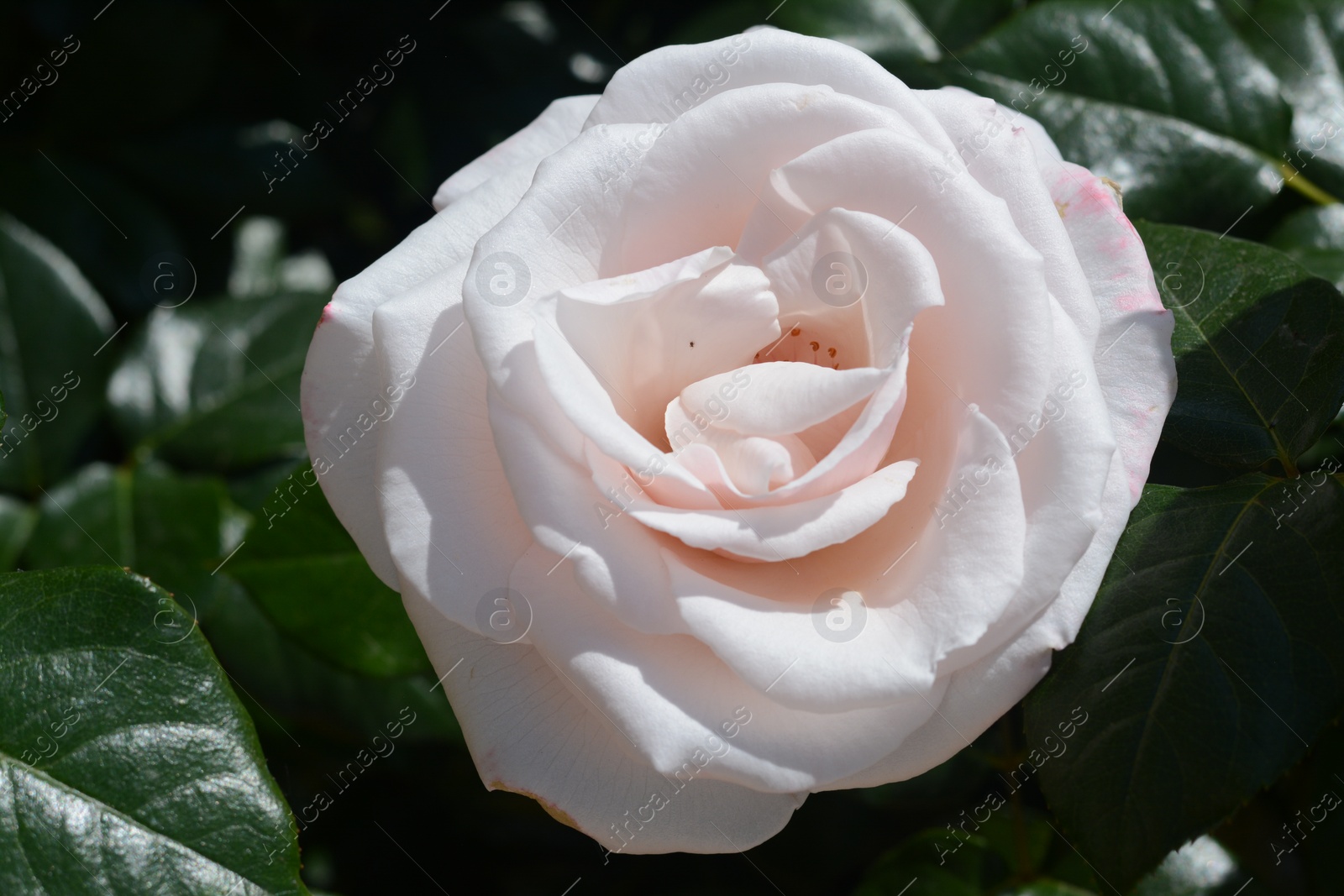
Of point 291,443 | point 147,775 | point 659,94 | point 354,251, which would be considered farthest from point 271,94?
point 147,775

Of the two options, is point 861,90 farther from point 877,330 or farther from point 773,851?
point 773,851

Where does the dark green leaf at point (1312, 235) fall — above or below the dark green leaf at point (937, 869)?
above

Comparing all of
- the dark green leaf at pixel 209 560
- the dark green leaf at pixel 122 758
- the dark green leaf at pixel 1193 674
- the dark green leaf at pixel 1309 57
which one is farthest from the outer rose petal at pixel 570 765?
the dark green leaf at pixel 1309 57

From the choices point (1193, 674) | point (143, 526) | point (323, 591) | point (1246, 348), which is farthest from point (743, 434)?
point (143, 526)

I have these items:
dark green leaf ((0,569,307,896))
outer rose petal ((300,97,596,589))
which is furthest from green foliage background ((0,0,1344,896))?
outer rose petal ((300,97,596,589))

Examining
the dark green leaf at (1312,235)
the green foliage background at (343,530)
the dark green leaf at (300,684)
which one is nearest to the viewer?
the green foliage background at (343,530)

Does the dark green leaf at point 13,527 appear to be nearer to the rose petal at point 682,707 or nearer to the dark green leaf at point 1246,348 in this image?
the rose petal at point 682,707
